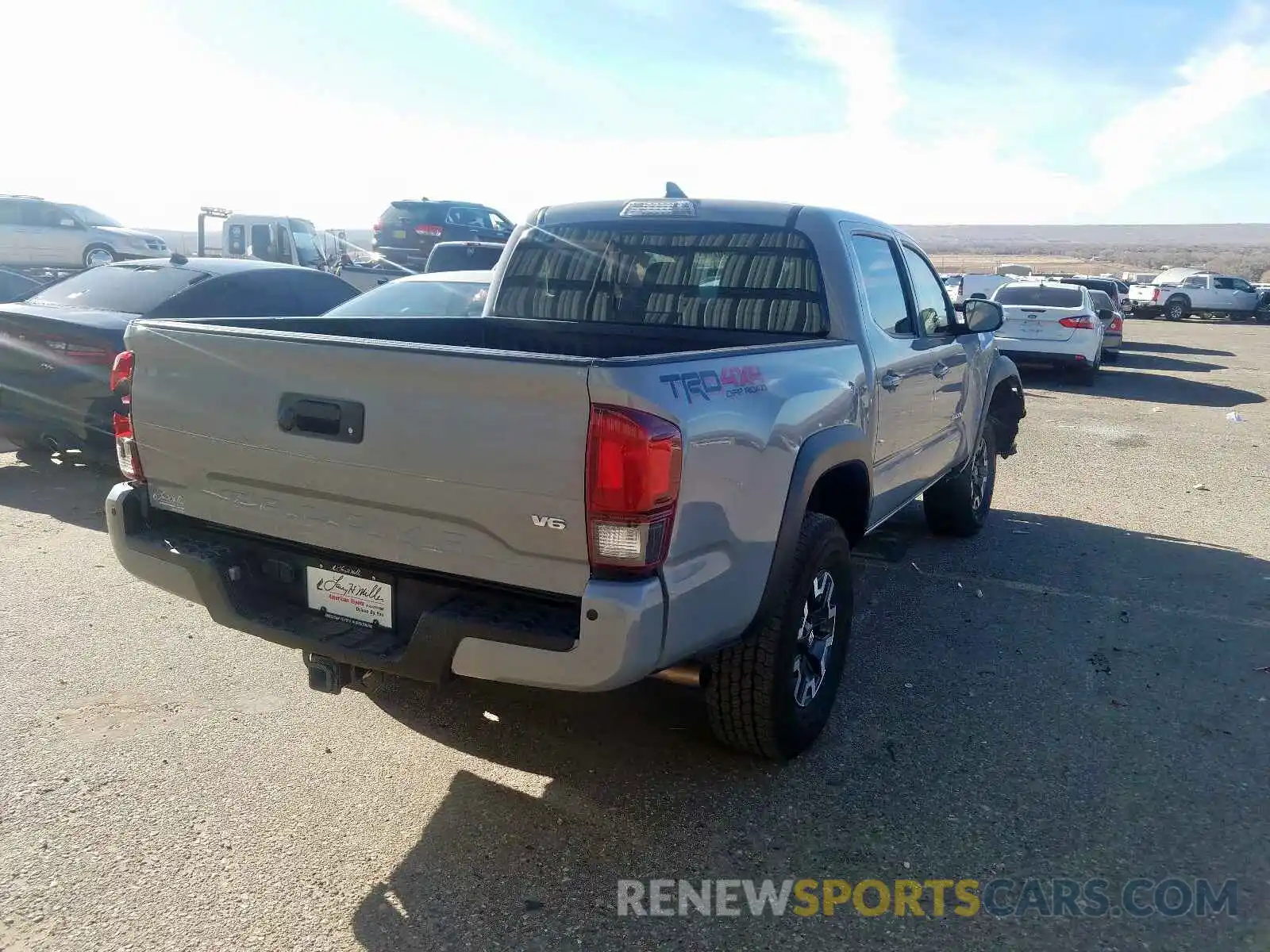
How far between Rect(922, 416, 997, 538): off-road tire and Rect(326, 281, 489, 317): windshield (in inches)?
145

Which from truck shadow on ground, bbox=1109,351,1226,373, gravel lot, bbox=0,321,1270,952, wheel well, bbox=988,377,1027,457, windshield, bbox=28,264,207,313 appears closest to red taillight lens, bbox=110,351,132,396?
gravel lot, bbox=0,321,1270,952

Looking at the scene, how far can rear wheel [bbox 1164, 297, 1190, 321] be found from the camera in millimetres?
37125

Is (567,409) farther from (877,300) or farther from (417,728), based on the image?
(877,300)

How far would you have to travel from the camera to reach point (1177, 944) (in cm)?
282

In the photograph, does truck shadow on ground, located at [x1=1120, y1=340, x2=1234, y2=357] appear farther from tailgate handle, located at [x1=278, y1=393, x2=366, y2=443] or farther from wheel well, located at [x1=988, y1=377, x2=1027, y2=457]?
tailgate handle, located at [x1=278, y1=393, x2=366, y2=443]

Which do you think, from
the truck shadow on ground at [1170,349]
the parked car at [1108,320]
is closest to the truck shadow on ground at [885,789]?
the parked car at [1108,320]

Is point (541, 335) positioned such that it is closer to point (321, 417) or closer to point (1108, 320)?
point (321, 417)

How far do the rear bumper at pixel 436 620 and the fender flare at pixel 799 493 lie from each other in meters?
0.68

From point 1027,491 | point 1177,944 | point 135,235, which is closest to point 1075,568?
point 1027,491

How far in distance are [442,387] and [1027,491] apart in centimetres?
692

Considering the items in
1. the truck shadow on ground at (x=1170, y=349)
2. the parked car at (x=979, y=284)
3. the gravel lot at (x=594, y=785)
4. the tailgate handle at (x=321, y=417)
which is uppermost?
the tailgate handle at (x=321, y=417)

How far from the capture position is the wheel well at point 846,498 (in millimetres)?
4016

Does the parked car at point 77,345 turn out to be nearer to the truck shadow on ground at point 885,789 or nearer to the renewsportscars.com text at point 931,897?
the truck shadow on ground at point 885,789

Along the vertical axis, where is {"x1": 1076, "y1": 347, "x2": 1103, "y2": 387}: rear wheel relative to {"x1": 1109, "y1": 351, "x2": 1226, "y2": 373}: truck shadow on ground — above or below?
above
